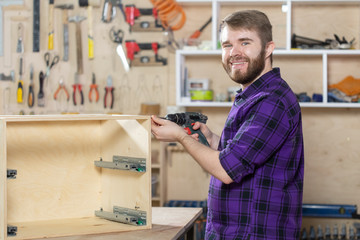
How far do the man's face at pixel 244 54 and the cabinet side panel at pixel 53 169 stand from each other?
27.1 inches

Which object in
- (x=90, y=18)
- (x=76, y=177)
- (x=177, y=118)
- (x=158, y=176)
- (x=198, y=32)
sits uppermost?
(x=90, y=18)

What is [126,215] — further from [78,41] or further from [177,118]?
[78,41]

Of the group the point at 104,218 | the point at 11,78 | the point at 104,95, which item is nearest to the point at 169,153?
the point at 104,95

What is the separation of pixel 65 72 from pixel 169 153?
106 cm

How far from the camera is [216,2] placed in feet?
13.6

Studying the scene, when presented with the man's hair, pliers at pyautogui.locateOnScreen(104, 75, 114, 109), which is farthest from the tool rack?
pliers at pyautogui.locateOnScreen(104, 75, 114, 109)

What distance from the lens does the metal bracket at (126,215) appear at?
2.21 meters

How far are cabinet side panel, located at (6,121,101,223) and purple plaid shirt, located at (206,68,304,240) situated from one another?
628 mm

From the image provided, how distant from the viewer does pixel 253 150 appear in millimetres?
1947

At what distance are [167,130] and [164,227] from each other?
0.40m

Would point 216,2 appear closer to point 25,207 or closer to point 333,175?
point 333,175

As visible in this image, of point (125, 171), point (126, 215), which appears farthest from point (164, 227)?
point (125, 171)

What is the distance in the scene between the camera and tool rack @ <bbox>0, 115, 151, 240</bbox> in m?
2.19

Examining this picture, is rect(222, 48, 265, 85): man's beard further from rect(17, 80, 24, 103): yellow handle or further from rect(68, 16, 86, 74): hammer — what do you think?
rect(17, 80, 24, 103): yellow handle
